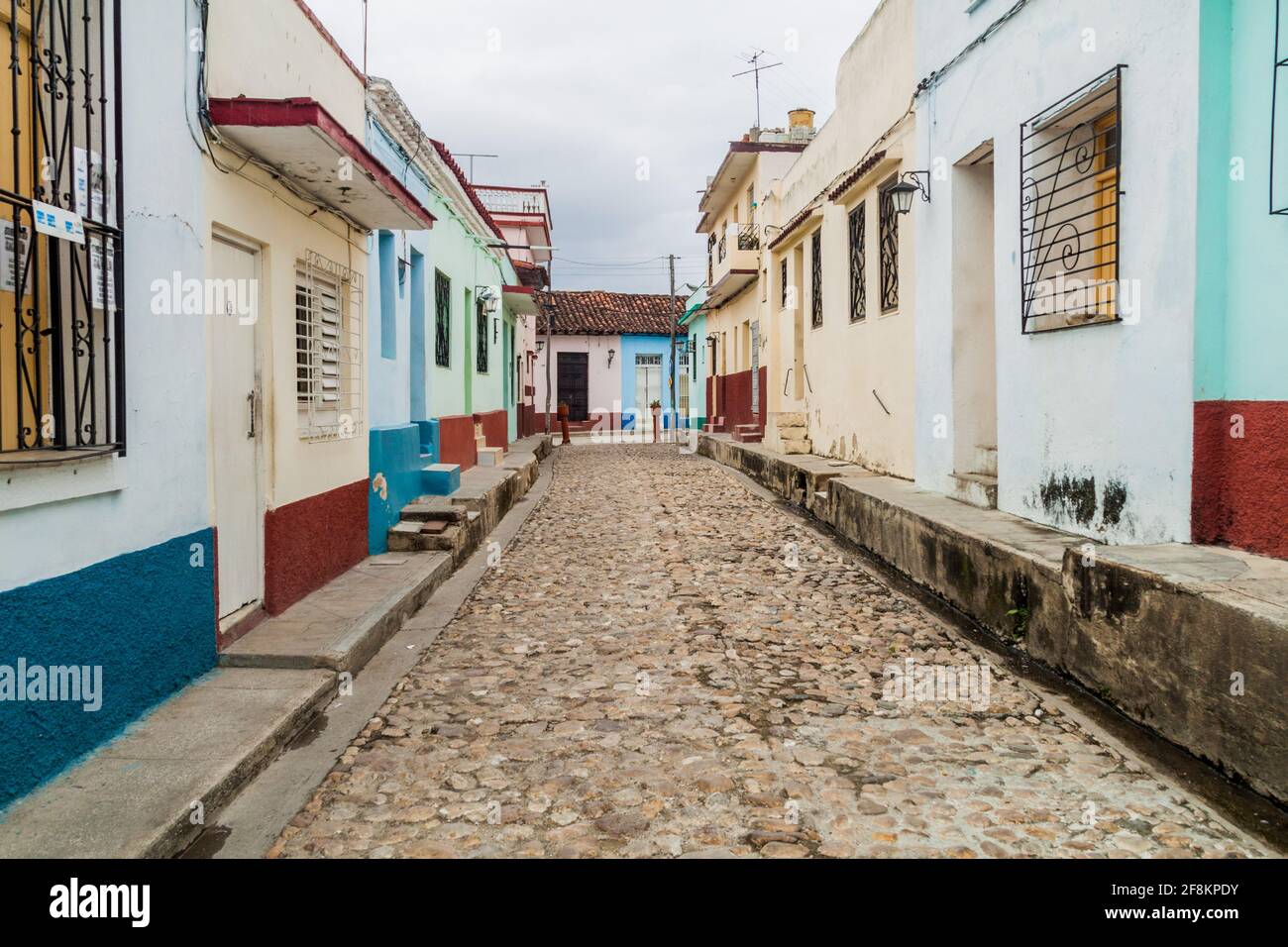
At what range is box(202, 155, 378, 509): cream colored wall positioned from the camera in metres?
5.31

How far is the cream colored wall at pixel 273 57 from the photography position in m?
5.11

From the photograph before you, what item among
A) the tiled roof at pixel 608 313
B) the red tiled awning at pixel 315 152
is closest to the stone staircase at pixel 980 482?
the red tiled awning at pixel 315 152

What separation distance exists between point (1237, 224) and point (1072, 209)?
2.03 meters

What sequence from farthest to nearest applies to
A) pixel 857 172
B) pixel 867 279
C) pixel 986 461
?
pixel 867 279
pixel 857 172
pixel 986 461

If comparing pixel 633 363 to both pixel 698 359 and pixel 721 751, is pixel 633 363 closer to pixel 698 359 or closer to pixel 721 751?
pixel 698 359

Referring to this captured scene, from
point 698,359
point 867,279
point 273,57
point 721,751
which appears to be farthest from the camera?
point 698,359

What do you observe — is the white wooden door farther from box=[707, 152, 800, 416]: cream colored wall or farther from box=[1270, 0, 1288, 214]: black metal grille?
box=[707, 152, 800, 416]: cream colored wall

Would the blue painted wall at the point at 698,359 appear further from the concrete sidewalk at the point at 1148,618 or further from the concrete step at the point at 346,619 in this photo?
the concrete sidewalk at the point at 1148,618

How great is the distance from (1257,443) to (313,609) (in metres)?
5.23

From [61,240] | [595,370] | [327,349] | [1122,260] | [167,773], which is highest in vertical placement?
[595,370]

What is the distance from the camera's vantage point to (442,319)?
12.2 m

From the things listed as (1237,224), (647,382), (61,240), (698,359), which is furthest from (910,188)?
(647,382)

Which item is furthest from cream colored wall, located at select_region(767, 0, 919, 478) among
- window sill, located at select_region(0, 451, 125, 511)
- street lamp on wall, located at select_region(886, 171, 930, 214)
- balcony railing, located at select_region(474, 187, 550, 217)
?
balcony railing, located at select_region(474, 187, 550, 217)

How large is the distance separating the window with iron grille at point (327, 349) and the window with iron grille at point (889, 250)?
6016mm
